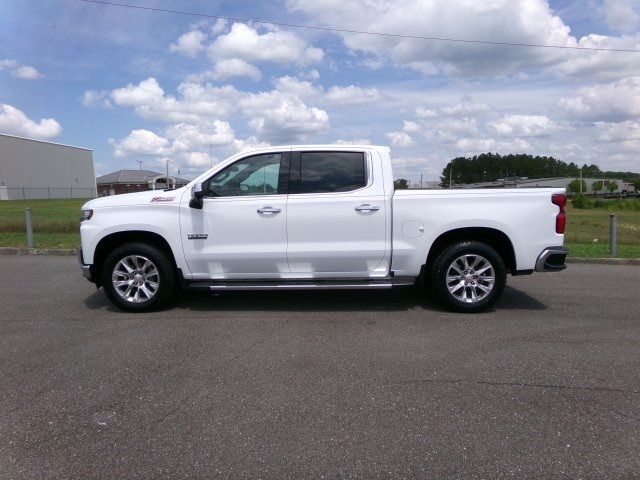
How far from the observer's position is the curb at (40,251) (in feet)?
37.6

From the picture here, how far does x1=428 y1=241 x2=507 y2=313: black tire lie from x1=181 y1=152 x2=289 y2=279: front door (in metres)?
1.79

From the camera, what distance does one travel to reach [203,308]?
655 centimetres

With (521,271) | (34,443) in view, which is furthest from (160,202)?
(521,271)

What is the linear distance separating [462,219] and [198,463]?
4.10 metres

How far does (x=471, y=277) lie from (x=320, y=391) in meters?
2.90

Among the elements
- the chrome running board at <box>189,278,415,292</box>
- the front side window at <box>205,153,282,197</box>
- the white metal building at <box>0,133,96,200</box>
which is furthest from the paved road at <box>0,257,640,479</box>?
the white metal building at <box>0,133,96,200</box>

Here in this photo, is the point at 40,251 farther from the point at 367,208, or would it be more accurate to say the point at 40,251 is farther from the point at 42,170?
the point at 42,170

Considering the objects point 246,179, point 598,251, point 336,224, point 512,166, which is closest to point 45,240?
point 246,179

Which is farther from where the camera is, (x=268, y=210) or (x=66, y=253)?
(x=66, y=253)

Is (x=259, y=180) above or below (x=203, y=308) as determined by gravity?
above

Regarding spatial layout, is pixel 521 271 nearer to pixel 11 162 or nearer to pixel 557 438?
pixel 557 438

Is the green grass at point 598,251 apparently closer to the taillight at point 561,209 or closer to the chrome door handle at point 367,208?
the taillight at point 561,209

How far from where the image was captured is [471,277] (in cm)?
618

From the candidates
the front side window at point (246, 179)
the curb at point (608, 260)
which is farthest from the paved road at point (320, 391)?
the curb at point (608, 260)
